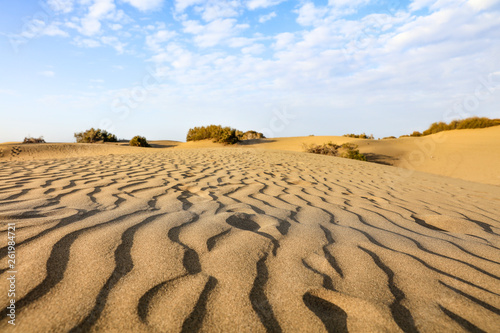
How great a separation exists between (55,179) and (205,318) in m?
3.60

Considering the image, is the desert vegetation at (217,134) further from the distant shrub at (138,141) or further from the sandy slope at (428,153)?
the sandy slope at (428,153)

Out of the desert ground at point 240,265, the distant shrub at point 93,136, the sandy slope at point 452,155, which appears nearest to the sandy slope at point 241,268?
the desert ground at point 240,265

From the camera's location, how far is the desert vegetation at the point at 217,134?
17547mm

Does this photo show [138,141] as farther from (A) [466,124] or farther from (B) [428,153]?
(A) [466,124]

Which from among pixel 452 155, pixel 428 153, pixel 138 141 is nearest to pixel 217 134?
pixel 138 141

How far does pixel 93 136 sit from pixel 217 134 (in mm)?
8017

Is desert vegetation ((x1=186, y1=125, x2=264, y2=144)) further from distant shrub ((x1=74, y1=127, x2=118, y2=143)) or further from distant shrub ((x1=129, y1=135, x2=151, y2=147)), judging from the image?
distant shrub ((x1=74, y1=127, x2=118, y2=143))

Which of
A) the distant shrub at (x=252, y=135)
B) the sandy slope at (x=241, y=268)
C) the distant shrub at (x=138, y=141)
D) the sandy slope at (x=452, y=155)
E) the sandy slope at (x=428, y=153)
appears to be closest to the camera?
the sandy slope at (x=241, y=268)

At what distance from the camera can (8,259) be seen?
4.09 ft

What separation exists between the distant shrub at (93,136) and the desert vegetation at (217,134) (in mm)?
5539

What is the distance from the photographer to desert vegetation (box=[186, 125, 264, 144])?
17.5 meters

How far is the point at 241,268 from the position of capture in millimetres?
1277

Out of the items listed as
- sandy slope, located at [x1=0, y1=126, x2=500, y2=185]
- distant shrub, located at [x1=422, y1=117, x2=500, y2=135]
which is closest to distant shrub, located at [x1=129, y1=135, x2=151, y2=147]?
sandy slope, located at [x1=0, y1=126, x2=500, y2=185]

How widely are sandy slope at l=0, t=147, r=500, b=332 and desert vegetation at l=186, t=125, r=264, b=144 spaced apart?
49.6 ft
